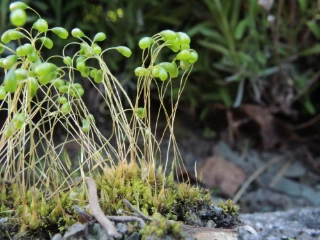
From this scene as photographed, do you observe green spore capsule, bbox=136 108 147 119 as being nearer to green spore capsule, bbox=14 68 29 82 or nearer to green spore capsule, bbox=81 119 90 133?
green spore capsule, bbox=81 119 90 133

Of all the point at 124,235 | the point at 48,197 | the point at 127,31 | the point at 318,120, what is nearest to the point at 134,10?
the point at 127,31

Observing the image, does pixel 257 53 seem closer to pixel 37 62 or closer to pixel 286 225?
pixel 286 225

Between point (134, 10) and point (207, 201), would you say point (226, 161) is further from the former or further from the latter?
point (207, 201)

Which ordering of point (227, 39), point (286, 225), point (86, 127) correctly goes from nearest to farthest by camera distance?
point (86, 127)
point (286, 225)
point (227, 39)

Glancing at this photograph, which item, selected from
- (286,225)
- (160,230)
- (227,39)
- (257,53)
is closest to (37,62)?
(160,230)

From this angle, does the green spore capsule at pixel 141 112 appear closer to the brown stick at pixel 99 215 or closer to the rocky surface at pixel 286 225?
the brown stick at pixel 99 215

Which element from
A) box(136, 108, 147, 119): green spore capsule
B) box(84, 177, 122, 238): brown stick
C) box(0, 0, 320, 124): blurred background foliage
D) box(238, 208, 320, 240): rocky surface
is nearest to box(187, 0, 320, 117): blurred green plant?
box(0, 0, 320, 124): blurred background foliage
